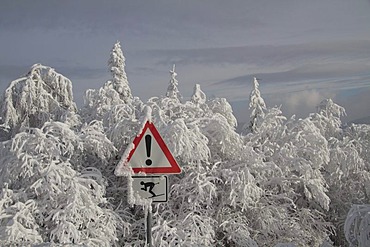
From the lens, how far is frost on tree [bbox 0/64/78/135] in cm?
1058

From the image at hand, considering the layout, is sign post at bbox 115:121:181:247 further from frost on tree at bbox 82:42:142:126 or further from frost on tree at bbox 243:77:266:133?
frost on tree at bbox 243:77:266:133

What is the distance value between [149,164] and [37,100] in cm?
700

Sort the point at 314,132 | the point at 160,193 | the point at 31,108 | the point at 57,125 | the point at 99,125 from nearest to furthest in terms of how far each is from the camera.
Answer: the point at 160,193 → the point at 57,125 → the point at 99,125 → the point at 31,108 → the point at 314,132

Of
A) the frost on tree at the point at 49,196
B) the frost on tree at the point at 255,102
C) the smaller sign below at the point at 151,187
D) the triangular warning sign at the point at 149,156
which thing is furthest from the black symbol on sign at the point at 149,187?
the frost on tree at the point at 255,102

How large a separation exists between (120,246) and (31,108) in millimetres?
4577

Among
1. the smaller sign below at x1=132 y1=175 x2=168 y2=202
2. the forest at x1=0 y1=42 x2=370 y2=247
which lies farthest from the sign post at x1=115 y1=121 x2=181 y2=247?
the forest at x1=0 y1=42 x2=370 y2=247

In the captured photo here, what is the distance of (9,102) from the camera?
10.5 m

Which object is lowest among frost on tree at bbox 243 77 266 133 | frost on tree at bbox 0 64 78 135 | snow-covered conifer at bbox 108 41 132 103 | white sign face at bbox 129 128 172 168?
white sign face at bbox 129 128 172 168

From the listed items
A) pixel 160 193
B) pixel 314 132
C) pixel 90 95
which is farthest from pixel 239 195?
pixel 90 95

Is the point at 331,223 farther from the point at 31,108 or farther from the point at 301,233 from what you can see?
the point at 31,108

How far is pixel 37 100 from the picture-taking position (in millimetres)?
10883

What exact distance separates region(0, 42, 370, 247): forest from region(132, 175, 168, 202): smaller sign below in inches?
96.7

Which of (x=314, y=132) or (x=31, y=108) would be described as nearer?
(x=31, y=108)

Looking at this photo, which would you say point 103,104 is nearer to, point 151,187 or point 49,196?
point 49,196
